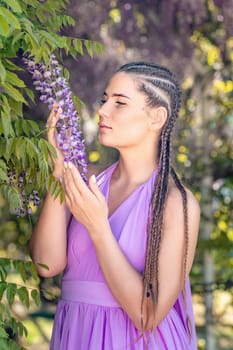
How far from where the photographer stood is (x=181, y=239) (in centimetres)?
206

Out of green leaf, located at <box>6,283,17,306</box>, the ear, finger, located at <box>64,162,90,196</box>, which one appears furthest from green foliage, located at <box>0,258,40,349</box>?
the ear

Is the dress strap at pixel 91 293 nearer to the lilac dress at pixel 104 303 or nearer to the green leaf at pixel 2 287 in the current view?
the lilac dress at pixel 104 303

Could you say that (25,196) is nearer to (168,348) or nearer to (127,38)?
(168,348)

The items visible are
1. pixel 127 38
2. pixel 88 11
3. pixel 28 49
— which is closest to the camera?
pixel 28 49

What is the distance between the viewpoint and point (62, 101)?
190 centimetres

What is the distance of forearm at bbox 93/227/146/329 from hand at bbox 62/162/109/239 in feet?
0.09

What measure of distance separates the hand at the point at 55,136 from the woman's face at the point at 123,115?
0.18 meters

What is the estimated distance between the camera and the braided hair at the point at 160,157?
2.02 m

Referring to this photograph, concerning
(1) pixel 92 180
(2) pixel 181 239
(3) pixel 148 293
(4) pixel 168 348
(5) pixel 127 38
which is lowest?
(4) pixel 168 348

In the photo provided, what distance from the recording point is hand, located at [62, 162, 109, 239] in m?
1.95

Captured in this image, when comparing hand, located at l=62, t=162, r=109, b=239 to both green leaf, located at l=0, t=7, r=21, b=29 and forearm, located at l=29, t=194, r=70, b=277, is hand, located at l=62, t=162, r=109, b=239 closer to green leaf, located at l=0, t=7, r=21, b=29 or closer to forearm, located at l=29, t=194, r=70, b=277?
forearm, located at l=29, t=194, r=70, b=277

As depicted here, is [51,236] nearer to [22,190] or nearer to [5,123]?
[22,190]

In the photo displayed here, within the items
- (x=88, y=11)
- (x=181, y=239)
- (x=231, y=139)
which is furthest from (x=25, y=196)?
(x=231, y=139)

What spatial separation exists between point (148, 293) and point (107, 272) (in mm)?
108
